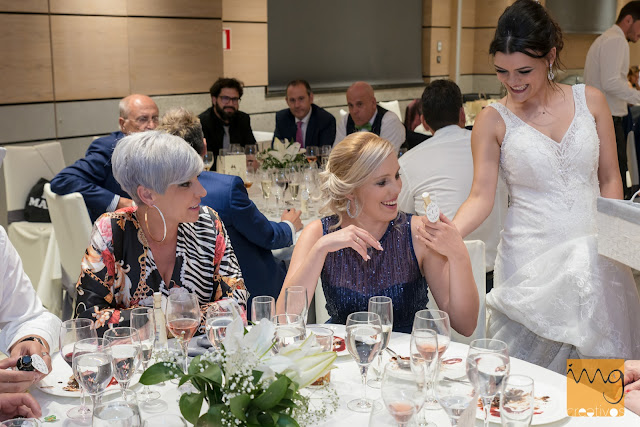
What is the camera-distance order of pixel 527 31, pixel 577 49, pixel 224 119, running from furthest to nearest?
1. pixel 577 49
2. pixel 224 119
3. pixel 527 31

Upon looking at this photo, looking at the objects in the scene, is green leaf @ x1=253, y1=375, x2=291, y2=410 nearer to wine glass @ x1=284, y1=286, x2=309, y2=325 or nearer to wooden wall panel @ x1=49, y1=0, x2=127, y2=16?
wine glass @ x1=284, y1=286, x2=309, y2=325

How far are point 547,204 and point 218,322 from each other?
59.3 inches

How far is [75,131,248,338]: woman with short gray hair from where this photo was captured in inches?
95.0

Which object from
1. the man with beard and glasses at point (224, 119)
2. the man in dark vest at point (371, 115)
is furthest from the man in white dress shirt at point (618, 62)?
the man with beard and glasses at point (224, 119)

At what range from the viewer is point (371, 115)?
604 centimetres

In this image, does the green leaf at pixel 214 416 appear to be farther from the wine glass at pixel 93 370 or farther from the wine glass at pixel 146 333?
the wine glass at pixel 146 333

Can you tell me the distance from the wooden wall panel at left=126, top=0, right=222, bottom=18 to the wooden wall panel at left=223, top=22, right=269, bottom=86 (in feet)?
1.53

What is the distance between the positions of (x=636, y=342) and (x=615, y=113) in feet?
16.7

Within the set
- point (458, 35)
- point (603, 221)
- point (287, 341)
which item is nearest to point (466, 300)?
point (603, 221)

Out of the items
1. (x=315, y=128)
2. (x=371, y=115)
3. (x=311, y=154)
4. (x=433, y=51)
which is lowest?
(x=311, y=154)

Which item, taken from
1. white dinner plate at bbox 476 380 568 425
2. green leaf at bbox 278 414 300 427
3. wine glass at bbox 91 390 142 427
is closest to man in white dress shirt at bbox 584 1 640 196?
white dinner plate at bbox 476 380 568 425

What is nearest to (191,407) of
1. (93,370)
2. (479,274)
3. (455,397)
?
(93,370)

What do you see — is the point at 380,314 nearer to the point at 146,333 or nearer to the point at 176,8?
the point at 146,333

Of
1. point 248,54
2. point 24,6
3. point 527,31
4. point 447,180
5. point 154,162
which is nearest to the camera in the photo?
point 154,162
